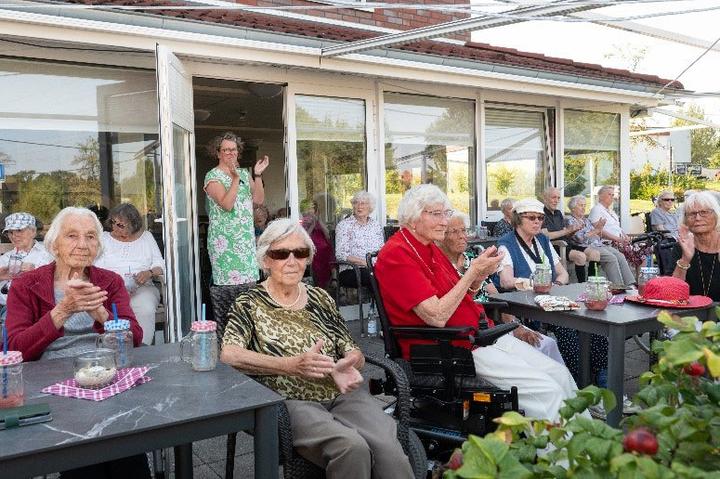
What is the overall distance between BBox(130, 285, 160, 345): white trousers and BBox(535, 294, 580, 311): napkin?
2.72 m

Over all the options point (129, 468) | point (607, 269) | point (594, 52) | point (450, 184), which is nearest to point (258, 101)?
point (450, 184)

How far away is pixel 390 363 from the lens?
2543 mm

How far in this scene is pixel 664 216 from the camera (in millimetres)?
9266

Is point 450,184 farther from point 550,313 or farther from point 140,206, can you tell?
point 550,313

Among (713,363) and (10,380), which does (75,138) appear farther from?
(713,363)

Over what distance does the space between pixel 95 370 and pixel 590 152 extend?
8549 millimetres

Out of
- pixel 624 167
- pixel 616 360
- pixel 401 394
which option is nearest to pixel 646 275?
pixel 616 360

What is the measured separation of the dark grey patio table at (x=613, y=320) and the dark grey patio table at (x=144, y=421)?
5.05 ft

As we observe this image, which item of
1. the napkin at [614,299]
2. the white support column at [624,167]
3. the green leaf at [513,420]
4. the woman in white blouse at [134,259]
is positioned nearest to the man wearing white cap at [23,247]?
the woman in white blouse at [134,259]

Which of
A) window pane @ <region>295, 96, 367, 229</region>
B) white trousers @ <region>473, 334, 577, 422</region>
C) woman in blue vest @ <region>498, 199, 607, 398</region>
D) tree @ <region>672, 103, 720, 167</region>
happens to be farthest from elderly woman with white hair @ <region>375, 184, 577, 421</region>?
tree @ <region>672, 103, 720, 167</region>

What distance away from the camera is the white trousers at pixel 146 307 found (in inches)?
180

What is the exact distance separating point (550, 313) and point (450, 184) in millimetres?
4763

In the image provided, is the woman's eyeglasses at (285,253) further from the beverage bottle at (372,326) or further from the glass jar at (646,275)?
the beverage bottle at (372,326)

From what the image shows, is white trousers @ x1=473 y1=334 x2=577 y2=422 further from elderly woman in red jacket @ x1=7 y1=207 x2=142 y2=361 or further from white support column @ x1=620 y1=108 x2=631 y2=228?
white support column @ x1=620 y1=108 x2=631 y2=228
